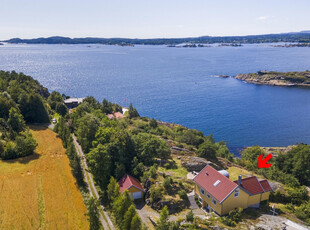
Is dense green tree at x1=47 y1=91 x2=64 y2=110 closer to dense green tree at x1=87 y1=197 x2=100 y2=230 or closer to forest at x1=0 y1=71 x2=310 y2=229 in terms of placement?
forest at x1=0 y1=71 x2=310 y2=229

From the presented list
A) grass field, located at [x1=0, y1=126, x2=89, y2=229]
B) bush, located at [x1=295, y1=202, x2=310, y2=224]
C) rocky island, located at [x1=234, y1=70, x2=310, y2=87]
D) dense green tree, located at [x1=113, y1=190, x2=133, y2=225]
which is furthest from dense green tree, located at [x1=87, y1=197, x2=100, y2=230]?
rocky island, located at [x1=234, y1=70, x2=310, y2=87]

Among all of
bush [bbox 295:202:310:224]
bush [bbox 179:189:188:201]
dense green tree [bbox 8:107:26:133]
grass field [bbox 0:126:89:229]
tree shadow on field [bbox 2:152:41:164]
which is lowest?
grass field [bbox 0:126:89:229]

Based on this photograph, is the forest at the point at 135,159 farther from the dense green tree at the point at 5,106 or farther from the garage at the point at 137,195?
→ the garage at the point at 137,195

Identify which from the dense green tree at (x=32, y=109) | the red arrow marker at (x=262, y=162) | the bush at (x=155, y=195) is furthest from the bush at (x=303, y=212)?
the dense green tree at (x=32, y=109)

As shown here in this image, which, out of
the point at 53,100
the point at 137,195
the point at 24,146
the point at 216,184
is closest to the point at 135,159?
the point at 137,195

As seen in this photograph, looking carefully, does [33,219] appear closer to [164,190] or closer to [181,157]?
[164,190]

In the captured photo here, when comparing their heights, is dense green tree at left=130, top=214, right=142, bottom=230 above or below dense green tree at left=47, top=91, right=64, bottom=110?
below

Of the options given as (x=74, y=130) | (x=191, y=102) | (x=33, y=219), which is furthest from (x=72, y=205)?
(x=191, y=102)
